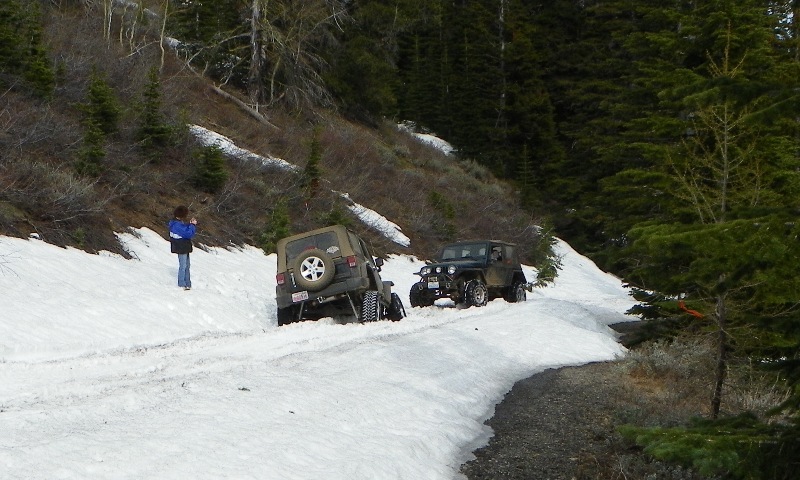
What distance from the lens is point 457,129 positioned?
166 feet

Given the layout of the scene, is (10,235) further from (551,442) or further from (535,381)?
(551,442)

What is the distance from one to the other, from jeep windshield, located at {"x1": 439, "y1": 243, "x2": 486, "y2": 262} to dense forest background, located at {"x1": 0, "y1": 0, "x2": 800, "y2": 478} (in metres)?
3.10

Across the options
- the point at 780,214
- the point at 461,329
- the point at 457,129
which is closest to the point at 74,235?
the point at 461,329

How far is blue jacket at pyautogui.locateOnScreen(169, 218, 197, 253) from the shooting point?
572 inches

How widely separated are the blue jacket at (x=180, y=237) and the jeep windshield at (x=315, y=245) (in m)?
1.91

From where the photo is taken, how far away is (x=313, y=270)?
13.9 m

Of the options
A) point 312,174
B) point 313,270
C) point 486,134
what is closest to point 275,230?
point 312,174

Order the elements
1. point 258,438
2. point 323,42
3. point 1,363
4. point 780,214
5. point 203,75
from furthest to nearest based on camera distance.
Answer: point 323,42 < point 203,75 < point 1,363 < point 258,438 < point 780,214

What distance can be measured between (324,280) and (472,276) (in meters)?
6.85

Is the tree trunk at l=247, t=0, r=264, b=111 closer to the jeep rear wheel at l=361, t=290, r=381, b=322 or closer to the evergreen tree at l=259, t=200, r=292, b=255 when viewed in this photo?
the evergreen tree at l=259, t=200, r=292, b=255

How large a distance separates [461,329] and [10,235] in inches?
318

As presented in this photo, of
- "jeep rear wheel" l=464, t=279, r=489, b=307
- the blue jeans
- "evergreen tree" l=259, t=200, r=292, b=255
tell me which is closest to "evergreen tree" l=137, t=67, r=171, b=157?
"evergreen tree" l=259, t=200, r=292, b=255

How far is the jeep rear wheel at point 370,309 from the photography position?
13.9 m

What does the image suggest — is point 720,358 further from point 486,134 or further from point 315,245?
point 486,134
